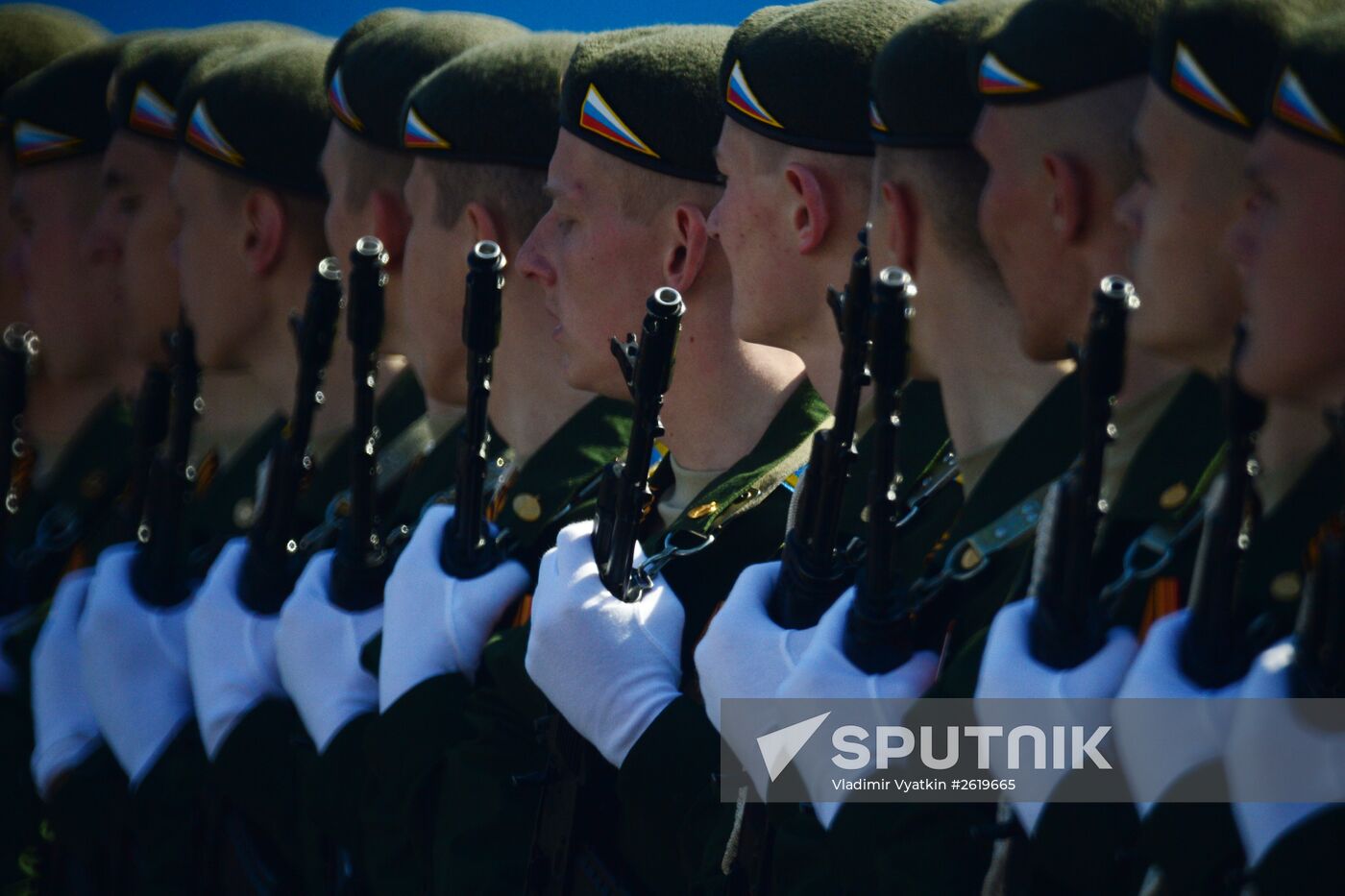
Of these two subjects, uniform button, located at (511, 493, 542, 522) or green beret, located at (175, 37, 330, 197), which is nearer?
uniform button, located at (511, 493, 542, 522)

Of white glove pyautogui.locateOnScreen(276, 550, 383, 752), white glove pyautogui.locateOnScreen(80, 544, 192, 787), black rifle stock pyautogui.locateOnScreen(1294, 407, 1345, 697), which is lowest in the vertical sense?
white glove pyautogui.locateOnScreen(80, 544, 192, 787)

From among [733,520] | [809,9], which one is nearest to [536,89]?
[809,9]

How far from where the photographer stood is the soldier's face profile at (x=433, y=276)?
542cm

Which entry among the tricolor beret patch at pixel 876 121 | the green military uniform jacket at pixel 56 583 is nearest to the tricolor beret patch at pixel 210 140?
the green military uniform jacket at pixel 56 583

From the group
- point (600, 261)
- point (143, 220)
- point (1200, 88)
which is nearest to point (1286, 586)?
point (1200, 88)

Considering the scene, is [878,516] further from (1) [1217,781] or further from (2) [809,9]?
(2) [809,9]

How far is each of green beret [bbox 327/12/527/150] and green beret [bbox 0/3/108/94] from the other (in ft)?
7.59

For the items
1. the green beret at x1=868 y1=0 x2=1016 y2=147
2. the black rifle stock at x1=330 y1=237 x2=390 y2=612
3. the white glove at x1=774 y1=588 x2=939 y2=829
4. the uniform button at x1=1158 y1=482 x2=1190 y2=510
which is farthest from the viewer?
the black rifle stock at x1=330 y1=237 x2=390 y2=612

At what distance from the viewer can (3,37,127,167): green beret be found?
287 inches

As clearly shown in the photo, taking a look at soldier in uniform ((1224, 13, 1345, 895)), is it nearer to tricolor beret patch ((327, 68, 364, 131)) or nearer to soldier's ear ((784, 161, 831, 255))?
soldier's ear ((784, 161, 831, 255))

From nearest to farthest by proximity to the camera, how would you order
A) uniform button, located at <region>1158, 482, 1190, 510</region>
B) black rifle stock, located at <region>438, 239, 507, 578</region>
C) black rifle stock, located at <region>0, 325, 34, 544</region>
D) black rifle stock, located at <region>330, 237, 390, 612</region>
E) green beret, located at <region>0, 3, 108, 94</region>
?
uniform button, located at <region>1158, 482, 1190, 510</region> < black rifle stock, located at <region>438, 239, 507, 578</region> < black rifle stock, located at <region>330, 237, 390, 612</region> < black rifle stock, located at <region>0, 325, 34, 544</region> < green beret, located at <region>0, 3, 108, 94</region>

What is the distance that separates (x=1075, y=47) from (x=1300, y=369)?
37.8 inches

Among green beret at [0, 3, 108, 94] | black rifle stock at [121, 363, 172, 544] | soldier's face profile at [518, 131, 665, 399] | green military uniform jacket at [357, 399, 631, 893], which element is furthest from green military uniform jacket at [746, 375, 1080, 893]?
green beret at [0, 3, 108, 94]

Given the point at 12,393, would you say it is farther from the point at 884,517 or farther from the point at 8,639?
the point at 884,517
